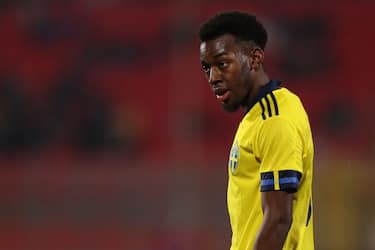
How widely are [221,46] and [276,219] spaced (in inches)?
23.8

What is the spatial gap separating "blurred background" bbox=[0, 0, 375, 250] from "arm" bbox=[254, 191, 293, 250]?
5592 millimetres

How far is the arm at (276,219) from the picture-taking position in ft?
9.17

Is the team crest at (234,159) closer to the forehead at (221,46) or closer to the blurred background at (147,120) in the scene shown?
the forehead at (221,46)

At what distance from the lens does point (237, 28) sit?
2.99 m

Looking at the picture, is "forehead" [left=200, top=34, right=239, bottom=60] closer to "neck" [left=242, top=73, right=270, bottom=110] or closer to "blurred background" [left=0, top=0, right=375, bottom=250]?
"neck" [left=242, top=73, right=270, bottom=110]

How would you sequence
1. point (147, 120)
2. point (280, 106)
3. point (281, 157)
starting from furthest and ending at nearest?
point (147, 120)
point (280, 106)
point (281, 157)

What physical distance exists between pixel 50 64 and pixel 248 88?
10.7 meters

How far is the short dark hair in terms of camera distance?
298cm

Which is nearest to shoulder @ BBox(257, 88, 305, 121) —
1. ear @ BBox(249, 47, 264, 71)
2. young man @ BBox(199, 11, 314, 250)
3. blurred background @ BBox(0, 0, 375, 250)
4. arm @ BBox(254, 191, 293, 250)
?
young man @ BBox(199, 11, 314, 250)

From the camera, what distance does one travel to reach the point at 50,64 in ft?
44.0

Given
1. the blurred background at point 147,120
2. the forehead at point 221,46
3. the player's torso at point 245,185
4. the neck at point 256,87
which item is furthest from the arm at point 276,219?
the blurred background at point 147,120

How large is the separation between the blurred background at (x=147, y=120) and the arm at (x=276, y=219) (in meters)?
5.59

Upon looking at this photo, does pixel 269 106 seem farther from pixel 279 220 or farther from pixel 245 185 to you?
pixel 279 220

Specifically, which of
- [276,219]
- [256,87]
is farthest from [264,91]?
[276,219]
